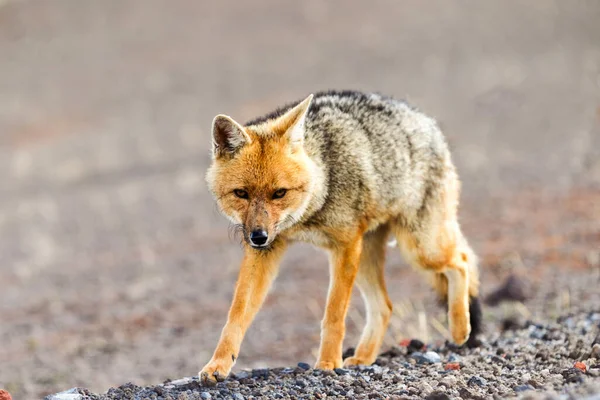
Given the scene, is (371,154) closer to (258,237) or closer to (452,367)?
(258,237)

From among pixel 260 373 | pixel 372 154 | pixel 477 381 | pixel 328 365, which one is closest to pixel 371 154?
pixel 372 154

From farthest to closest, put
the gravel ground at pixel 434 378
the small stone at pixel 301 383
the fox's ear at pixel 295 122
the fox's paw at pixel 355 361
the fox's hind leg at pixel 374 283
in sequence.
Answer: the fox's hind leg at pixel 374 283 → the fox's paw at pixel 355 361 → the fox's ear at pixel 295 122 → the small stone at pixel 301 383 → the gravel ground at pixel 434 378

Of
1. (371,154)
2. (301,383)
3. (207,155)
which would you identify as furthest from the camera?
(207,155)

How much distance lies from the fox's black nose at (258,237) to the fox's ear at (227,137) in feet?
2.19

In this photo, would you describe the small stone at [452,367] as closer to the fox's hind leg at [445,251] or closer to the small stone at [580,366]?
the small stone at [580,366]

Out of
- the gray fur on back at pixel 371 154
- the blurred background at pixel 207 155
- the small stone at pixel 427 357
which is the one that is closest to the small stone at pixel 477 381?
the small stone at pixel 427 357

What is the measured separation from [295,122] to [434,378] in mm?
1782

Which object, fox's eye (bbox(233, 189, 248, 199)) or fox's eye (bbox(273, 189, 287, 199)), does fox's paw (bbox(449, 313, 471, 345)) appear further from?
fox's eye (bbox(233, 189, 248, 199))

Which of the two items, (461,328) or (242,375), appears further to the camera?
(461,328)

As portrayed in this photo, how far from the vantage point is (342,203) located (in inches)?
219

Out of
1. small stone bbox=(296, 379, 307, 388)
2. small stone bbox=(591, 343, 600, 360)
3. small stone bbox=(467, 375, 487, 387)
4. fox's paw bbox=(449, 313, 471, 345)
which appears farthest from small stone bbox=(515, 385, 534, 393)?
fox's paw bbox=(449, 313, 471, 345)

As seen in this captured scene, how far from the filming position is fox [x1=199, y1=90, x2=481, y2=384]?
17.1 feet

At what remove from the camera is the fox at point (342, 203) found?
5199 mm

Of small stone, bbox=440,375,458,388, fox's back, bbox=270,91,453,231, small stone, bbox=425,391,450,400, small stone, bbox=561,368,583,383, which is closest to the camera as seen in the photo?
small stone, bbox=425,391,450,400
